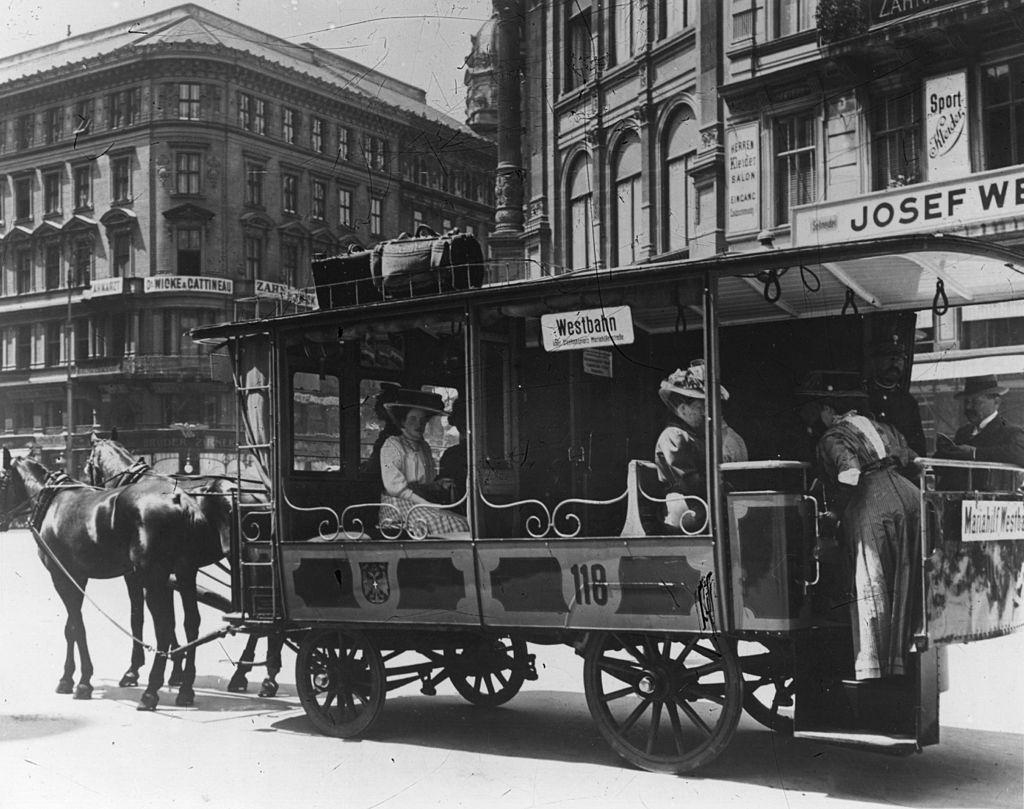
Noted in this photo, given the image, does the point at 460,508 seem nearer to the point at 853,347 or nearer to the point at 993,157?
the point at 853,347

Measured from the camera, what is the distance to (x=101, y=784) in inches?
246

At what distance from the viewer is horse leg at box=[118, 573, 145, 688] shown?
8492mm

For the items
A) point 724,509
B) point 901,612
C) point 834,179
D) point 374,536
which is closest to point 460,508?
point 374,536

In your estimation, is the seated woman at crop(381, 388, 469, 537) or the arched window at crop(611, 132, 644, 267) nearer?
the seated woman at crop(381, 388, 469, 537)

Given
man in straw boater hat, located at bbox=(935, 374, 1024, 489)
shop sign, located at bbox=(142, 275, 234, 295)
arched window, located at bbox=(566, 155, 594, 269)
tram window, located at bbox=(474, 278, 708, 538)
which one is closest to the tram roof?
tram window, located at bbox=(474, 278, 708, 538)

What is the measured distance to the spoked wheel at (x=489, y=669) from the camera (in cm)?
727

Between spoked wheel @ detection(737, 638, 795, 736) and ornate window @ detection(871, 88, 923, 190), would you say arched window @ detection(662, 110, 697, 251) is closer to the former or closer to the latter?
ornate window @ detection(871, 88, 923, 190)

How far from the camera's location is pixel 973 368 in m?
13.3

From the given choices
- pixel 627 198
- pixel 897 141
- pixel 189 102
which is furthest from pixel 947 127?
pixel 189 102

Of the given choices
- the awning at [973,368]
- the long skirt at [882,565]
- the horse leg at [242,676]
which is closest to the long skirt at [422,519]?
the horse leg at [242,676]

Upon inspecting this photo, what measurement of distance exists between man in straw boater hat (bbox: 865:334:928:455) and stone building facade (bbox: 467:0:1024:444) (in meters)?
6.31

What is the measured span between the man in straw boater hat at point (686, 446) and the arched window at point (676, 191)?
27.7ft

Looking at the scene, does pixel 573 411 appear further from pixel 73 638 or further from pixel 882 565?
pixel 73 638

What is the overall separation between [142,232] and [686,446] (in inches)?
1158
